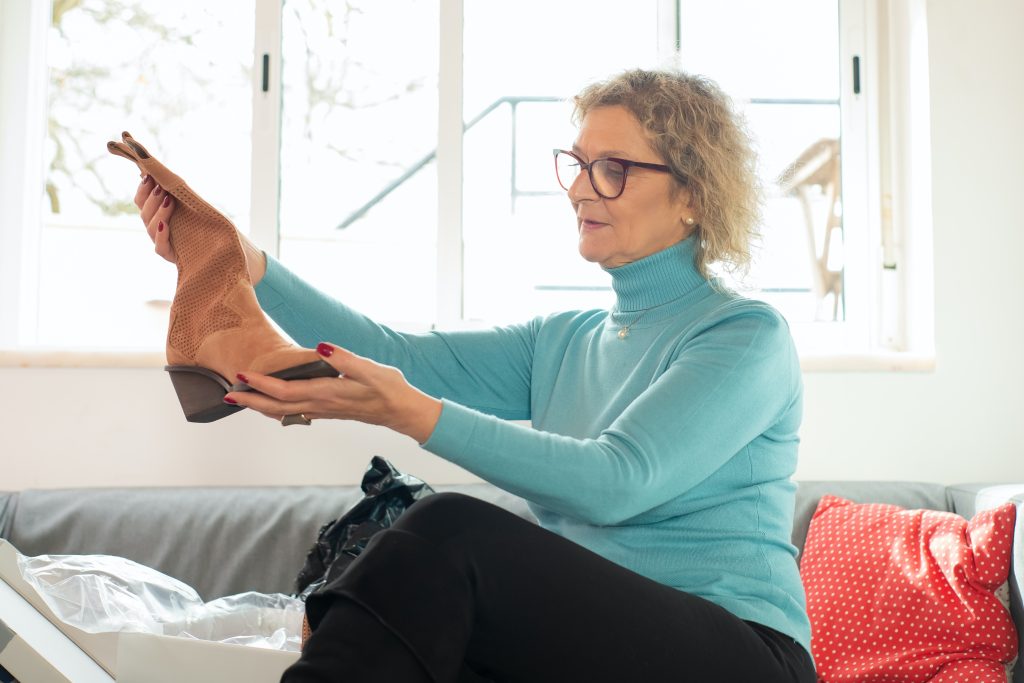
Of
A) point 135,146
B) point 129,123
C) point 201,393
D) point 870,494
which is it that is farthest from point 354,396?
point 129,123

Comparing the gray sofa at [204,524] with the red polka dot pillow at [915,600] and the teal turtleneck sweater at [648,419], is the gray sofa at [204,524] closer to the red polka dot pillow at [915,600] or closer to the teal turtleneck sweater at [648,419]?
the red polka dot pillow at [915,600]

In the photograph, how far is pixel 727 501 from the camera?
128cm

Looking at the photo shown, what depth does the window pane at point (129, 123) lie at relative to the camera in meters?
2.67

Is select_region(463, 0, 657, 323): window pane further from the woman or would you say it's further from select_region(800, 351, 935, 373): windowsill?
the woman

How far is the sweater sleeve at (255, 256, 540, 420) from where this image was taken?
150 cm

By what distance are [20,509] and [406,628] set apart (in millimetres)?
1482

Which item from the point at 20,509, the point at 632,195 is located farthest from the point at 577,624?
the point at 20,509

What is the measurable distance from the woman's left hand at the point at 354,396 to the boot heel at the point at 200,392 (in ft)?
0.60

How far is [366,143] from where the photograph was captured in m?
2.73

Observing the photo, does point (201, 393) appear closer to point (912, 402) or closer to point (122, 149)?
point (122, 149)

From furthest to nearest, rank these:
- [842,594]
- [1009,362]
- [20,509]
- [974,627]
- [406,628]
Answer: [1009,362] < [20,509] < [842,594] < [974,627] < [406,628]

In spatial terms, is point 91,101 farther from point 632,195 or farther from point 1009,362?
point 1009,362

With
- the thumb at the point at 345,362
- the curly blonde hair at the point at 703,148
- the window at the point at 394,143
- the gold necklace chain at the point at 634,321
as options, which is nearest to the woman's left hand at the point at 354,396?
the thumb at the point at 345,362

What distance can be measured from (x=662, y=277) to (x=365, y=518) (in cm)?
78
